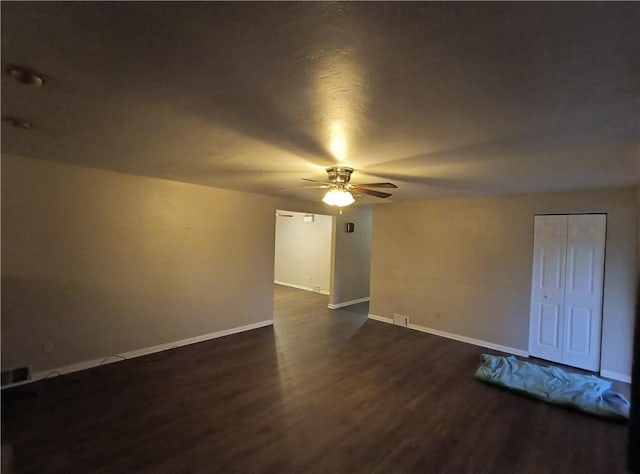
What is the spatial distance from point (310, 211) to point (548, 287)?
→ 4.02 metres

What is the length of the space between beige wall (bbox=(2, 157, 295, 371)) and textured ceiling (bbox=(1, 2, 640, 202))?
0.83 meters

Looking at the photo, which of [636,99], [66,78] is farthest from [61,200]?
[636,99]

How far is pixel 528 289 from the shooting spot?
→ 4285 millimetres

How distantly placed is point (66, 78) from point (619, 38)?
236 centimetres

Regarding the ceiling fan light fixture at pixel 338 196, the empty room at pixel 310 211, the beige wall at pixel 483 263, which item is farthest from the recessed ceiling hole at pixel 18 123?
the beige wall at pixel 483 263

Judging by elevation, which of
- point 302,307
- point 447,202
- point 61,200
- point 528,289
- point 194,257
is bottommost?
point 302,307

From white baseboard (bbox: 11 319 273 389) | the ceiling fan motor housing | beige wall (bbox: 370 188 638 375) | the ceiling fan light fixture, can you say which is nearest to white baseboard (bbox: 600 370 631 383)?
beige wall (bbox: 370 188 638 375)

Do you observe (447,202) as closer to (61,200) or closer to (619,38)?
(619,38)

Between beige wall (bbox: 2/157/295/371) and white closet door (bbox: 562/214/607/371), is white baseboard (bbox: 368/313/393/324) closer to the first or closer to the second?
beige wall (bbox: 2/157/295/371)

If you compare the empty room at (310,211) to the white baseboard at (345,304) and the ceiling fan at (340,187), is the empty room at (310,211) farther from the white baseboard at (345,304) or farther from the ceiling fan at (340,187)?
the white baseboard at (345,304)

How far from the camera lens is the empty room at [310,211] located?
3.87 feet

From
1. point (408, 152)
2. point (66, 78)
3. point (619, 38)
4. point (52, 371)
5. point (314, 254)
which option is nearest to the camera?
point (619, 38)

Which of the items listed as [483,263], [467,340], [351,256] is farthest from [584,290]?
[351,256]

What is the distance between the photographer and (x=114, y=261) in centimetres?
368
